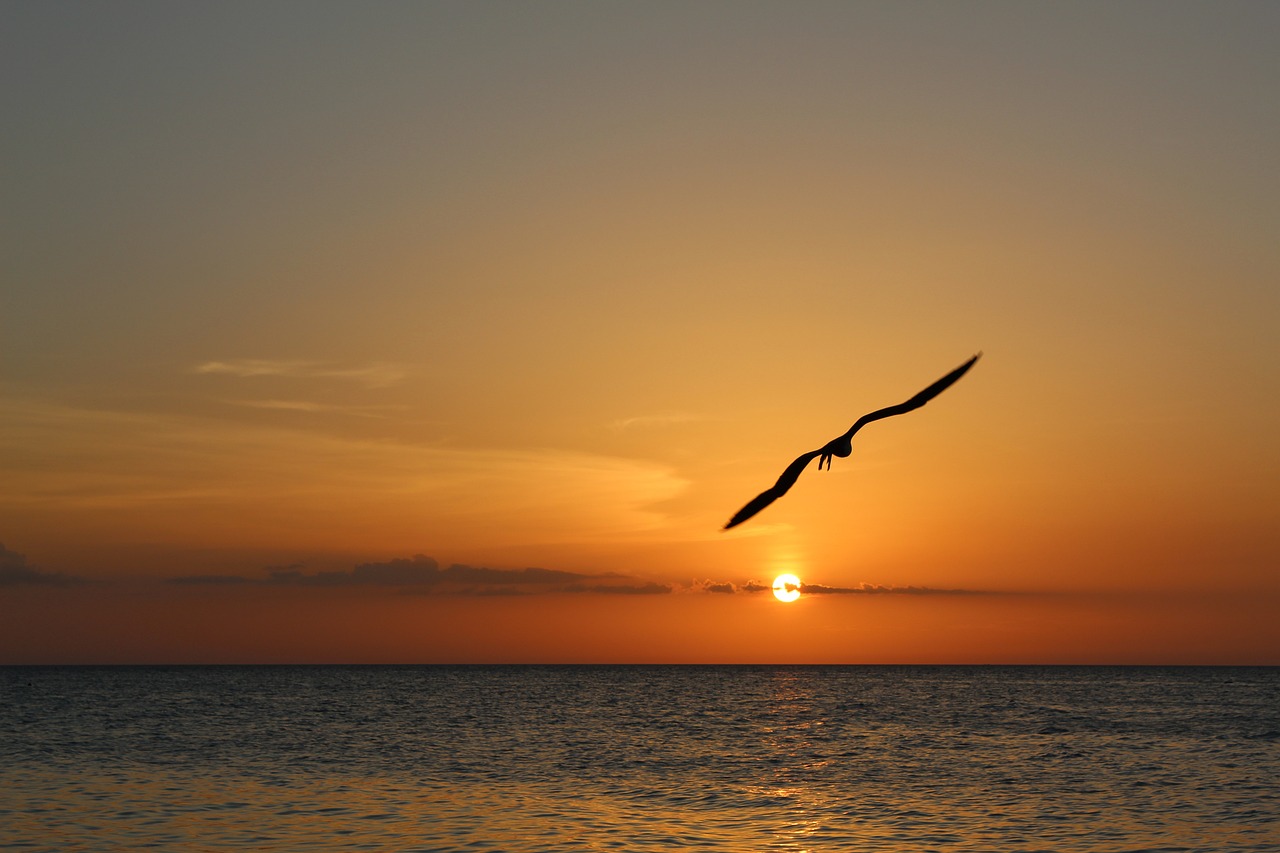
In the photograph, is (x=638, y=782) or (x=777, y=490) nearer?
(x=777, y=490)

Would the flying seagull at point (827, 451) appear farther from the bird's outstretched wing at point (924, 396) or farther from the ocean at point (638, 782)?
the ocean at point (638, 782)

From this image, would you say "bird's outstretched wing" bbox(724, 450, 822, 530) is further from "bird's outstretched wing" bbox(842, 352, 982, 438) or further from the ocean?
the ocean

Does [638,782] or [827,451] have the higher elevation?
[827,451]

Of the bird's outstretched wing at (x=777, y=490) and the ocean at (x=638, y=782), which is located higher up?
the bird's outstretched wing at (x=777, y=490)

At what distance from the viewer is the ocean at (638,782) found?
86.0 feet

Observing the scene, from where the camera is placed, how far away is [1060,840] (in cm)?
2603

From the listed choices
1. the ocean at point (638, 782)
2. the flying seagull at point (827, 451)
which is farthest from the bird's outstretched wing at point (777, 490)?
the ocean at point (638, 782)

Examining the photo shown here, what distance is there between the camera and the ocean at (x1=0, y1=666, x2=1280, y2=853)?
26203 mm

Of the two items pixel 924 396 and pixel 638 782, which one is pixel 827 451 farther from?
pixel 638 782

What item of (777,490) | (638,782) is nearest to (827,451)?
(777,490)

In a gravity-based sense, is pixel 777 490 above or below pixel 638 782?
above

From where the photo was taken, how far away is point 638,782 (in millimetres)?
35531

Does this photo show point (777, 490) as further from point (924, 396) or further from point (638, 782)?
point (638, 782)

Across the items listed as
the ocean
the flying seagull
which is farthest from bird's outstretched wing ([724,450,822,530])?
the ocean
